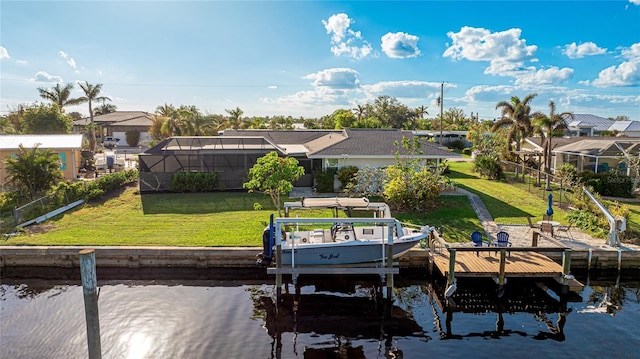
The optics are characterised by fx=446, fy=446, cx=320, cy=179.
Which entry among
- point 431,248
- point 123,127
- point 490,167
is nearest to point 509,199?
point 490,167

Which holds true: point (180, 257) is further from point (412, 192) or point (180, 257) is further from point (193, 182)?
point (193, 182)

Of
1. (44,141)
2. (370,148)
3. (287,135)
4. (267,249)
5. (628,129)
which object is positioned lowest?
(267,249)

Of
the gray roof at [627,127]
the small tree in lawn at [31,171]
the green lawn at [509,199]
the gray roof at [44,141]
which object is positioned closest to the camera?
the green lawn at [509,199]

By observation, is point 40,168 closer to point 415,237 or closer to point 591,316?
point 415,237

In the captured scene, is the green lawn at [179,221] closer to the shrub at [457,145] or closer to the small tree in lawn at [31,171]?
the small tree in lawn at [31,171]

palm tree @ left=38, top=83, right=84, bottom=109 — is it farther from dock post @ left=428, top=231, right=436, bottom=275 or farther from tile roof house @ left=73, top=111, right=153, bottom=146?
dock post @ left=428, top=231, right=436, bottom=275

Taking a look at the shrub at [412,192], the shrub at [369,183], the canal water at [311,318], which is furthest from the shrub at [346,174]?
the canal water at [311,318]

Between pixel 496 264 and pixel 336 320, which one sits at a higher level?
pixel 496 264

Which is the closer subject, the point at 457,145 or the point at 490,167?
the point at 490,167
